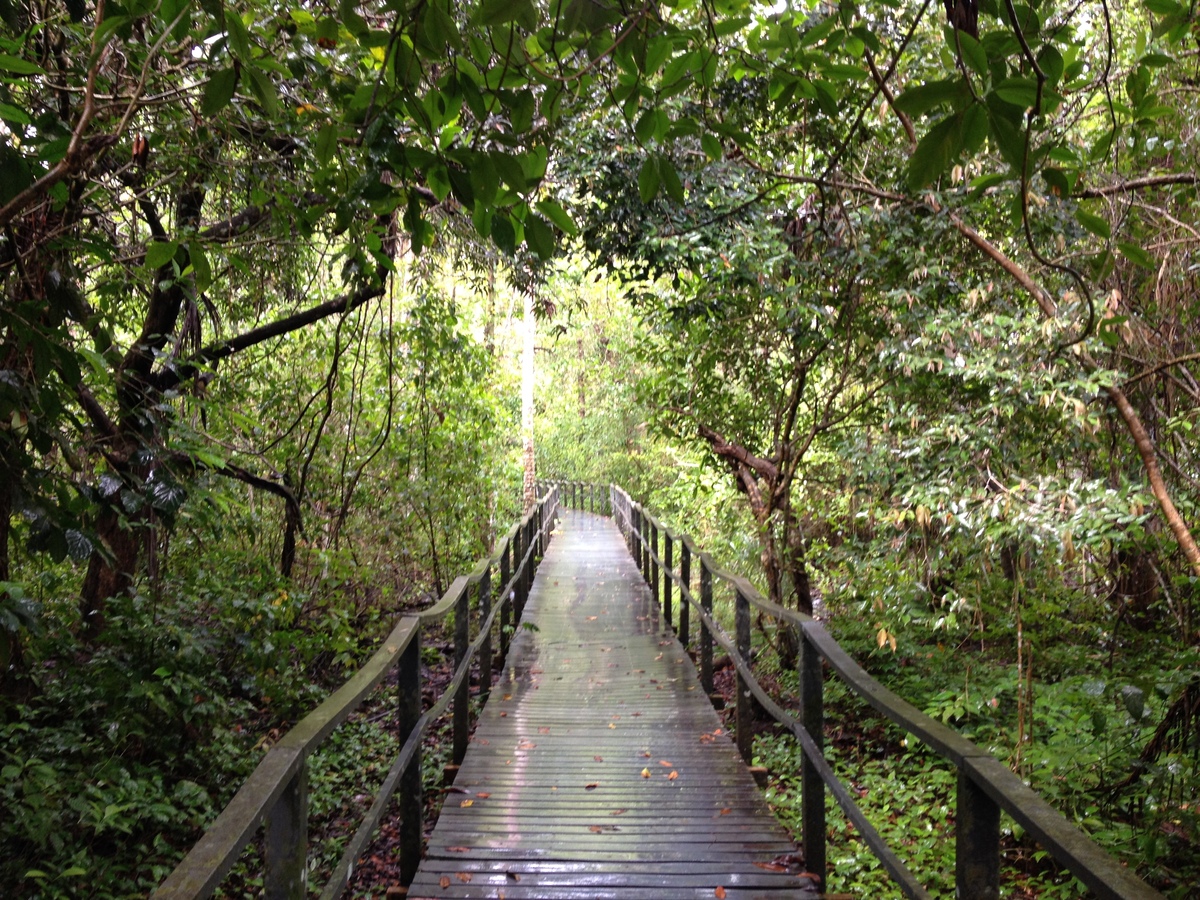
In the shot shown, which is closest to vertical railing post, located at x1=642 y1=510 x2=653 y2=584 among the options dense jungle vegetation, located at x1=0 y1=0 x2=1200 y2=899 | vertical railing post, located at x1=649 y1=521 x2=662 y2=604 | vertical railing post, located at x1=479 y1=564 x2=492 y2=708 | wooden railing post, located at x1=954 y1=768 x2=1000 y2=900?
vertical railing post, located at x1=649 y1=521 x2=662 y2=604

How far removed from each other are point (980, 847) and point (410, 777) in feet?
7.01

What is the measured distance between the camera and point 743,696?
4434 mm

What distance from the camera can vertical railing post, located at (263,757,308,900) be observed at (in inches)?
76.2

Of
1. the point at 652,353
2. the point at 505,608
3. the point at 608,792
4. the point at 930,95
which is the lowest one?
the point at 608,792

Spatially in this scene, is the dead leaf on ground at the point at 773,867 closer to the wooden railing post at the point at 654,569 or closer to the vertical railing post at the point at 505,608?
the vertical railing post at the point at 505,608

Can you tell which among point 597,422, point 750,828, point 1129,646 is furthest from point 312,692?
point 597,422

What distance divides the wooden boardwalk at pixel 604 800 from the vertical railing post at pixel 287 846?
4.24 feet

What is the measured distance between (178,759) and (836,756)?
4861 mm

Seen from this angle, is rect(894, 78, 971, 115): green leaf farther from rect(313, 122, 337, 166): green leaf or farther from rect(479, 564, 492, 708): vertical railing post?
rect(479, 564, 492, 708): vertical railing post

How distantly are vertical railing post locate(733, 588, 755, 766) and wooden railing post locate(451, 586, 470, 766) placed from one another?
4.81ft

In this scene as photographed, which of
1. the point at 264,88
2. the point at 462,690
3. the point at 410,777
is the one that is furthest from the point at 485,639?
the point at 264,88

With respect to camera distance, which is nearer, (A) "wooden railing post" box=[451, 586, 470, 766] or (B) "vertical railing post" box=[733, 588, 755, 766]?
(B) "vertical railing post" box=[733, 588, 755, 766]

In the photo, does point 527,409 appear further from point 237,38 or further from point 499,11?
point 499,11

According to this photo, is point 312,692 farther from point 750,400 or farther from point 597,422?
point 597,422
